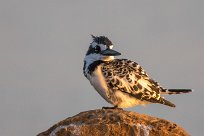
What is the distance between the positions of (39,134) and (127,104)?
11.1ft

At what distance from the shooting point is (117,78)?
16.0 metres

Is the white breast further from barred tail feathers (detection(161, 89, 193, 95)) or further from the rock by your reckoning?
the rock

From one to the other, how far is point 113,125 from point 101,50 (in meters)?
4.34

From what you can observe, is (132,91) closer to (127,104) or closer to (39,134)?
(127,104)

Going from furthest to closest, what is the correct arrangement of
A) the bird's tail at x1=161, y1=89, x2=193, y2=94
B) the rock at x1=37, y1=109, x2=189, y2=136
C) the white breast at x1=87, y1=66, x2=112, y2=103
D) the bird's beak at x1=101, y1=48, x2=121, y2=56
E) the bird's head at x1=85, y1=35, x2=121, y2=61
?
the bird's tail at x1=161, y1=89, x2=193, y2=94 → the bird's head at x1=85, y1=35, x2=121, y2=61 → the bird's beak at x1=101, y1=48, x2=121, y2=56 → the white breast at x1=87, y1=66, x2=112, y2=103 → the rock at x1=37, y1=109, x2=189, y2=136

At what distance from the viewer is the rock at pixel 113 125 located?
1215 cm

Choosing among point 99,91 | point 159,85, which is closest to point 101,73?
point 99,91

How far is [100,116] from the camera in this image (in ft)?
41.3

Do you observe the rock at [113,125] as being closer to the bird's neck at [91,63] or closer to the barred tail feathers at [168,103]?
the bird's neck at [91,63]

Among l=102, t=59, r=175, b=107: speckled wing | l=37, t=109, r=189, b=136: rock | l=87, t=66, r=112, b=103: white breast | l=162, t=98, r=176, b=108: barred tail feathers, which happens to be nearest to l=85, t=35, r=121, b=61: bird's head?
l=102, t=59, r=175, b=107: speckled wing

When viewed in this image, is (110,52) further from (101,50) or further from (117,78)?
(117,78)

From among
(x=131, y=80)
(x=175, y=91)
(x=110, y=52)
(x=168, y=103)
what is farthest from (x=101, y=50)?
(x=175, y=91)

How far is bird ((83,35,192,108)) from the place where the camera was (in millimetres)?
15742

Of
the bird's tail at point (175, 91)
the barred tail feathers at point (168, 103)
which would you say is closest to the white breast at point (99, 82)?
the barred tail feathers at point (168, 103)
